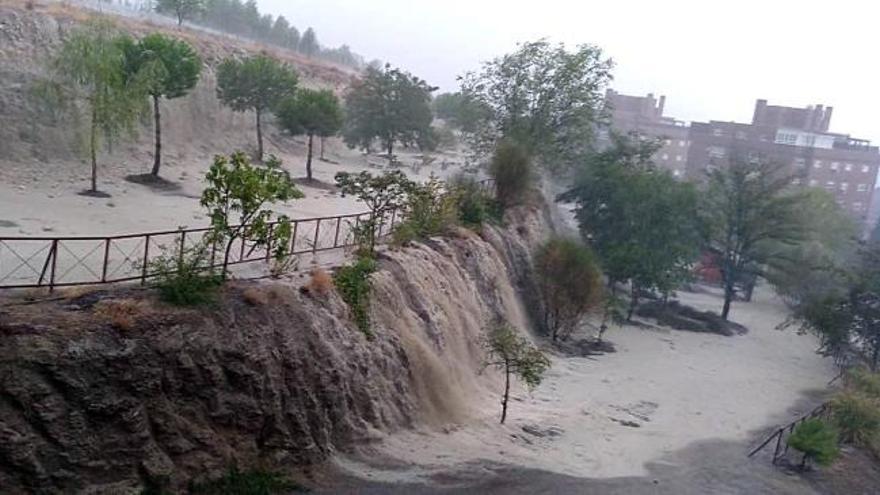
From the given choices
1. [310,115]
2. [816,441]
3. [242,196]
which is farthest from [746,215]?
[242,196]

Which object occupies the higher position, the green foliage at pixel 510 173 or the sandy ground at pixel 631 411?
the green foliage at pixel 510 173

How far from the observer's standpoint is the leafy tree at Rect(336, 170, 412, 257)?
22500 mm

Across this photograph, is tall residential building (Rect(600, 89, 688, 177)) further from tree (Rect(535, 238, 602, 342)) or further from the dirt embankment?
tree (Rect(535, 238, 602, 342))

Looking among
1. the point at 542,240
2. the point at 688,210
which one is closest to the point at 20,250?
the point at 542,240

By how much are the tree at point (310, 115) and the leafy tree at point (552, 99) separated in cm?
943

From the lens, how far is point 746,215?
148ft

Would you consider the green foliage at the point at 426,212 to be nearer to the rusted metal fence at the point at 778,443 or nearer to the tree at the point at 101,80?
the tree at the point at 101,80

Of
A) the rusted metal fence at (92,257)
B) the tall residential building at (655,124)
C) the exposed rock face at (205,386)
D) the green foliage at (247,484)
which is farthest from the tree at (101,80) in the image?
the tall residential building at (655,124)

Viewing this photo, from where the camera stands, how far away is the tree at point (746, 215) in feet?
145

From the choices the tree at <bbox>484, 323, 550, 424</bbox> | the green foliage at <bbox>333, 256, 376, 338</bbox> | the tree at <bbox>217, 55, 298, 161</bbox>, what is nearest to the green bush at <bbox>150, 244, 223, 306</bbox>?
the green foliage at <bbox>333, 256, 376, 338</bbox>

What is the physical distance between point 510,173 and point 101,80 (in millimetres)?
18266

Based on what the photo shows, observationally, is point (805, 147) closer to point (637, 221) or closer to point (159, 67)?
point (637, 221)

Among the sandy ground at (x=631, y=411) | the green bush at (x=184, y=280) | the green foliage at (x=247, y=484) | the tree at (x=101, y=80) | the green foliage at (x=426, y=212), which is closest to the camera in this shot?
the green foliage at (x=247, y=484)

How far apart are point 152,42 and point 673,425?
25865 millimetres
